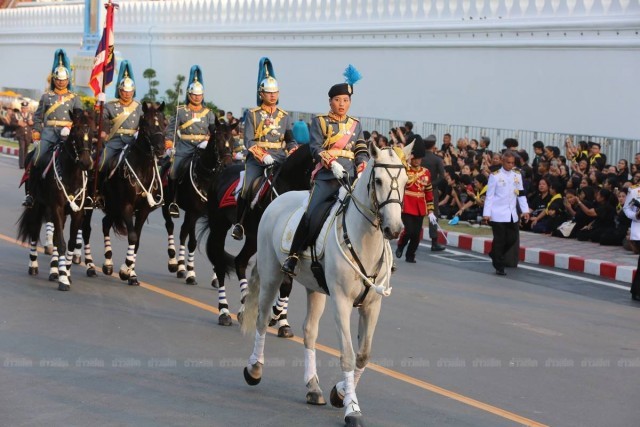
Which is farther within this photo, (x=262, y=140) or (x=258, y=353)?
(x=262, y=140)

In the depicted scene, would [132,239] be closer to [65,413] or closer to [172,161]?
[172,161]

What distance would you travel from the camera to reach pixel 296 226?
31.5 ft

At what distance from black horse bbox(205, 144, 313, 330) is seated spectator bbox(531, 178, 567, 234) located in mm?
8543

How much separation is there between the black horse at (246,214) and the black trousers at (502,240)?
5.10 m

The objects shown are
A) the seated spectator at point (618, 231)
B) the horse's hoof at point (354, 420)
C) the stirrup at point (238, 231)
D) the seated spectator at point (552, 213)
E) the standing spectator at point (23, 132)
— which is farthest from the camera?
the standing spectator at point (23, 132)

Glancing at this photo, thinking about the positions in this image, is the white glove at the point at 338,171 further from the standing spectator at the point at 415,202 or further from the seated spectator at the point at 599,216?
the seated spectator at the point at 599,216

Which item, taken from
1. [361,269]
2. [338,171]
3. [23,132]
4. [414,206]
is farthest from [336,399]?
[23,132]

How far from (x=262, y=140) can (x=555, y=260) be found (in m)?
7.13

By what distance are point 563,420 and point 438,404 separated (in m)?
0.94

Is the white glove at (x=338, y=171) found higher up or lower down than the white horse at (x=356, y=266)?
higher up

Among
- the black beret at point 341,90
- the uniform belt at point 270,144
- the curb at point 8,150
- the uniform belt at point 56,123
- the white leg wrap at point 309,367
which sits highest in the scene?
the black beret at point 341,90

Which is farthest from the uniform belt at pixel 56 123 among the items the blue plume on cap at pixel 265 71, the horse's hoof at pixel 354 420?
the horse's hoof at pixel 354 420

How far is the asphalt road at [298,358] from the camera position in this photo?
897cm

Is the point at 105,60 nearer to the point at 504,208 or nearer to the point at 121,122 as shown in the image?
the point at 121,122
